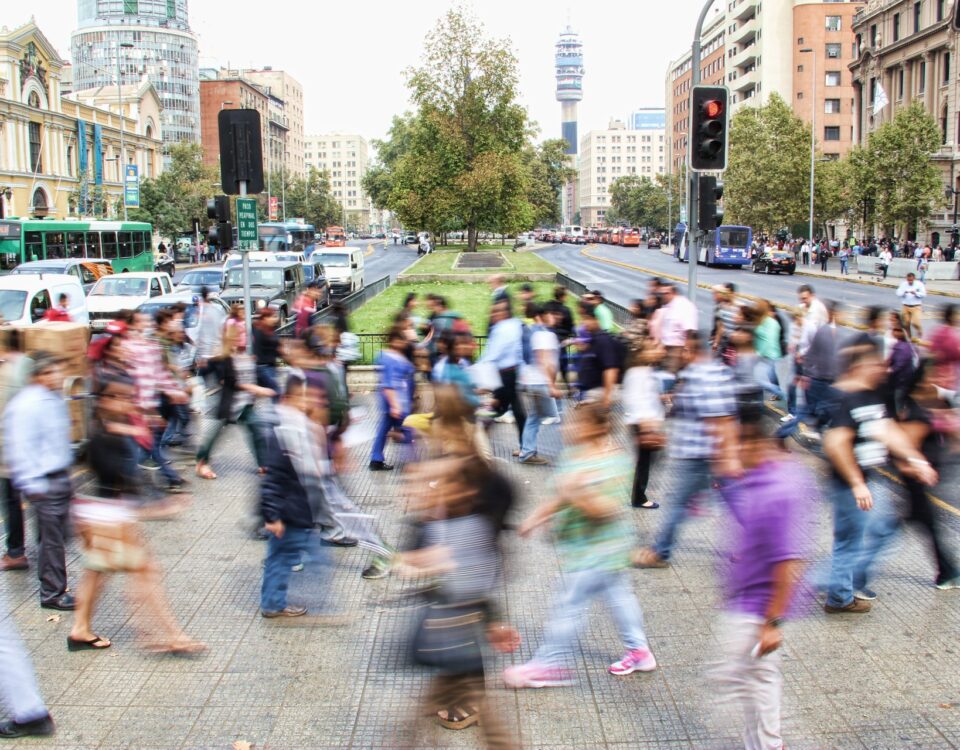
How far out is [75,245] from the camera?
33594 mm

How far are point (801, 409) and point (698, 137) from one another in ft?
13.3

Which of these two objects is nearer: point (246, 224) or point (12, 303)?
point (246, 224)

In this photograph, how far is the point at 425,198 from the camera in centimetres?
5600

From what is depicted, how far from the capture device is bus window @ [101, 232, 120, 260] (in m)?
35.4

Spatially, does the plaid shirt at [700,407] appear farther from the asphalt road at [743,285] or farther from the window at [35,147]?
the window at [35,147]

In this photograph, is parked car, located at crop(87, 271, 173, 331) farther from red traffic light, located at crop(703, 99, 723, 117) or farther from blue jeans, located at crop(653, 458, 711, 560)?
blue jeans, located at crop(653, 458, 711, 560)

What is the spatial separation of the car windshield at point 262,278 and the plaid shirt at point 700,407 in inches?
718

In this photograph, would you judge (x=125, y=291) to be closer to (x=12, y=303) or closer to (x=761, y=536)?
(x=12, y=303)

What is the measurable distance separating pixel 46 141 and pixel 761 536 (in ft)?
224

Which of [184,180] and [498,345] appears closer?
[498,345]

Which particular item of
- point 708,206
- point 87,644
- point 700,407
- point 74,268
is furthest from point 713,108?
point 74,268

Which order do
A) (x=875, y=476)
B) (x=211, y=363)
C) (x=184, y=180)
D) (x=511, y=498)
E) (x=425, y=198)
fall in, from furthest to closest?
1. (x=184, y=180)
2. (x=425, y=198)
3. (x=211, y=363)
4. (x=875, y=476)
5. (x=511, y=498)

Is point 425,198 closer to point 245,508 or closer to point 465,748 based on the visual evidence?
point 245,508

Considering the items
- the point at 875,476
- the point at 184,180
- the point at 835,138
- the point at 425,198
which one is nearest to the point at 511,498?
the point at 875,476
